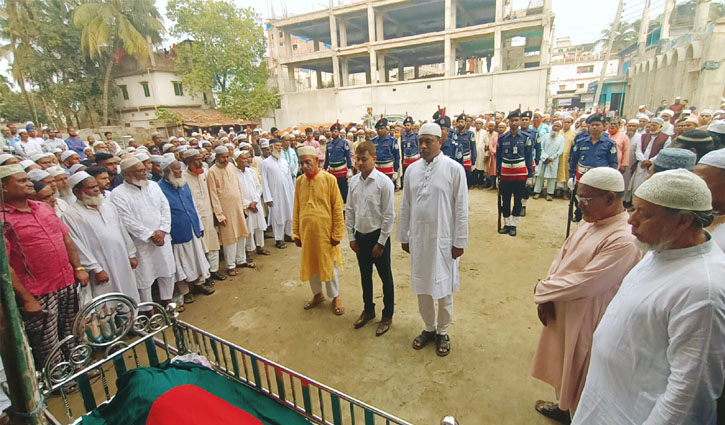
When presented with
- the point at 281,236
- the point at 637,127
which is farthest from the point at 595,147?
the point at 281,236

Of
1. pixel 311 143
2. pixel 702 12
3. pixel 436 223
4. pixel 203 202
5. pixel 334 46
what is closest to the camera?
pixel 436 223

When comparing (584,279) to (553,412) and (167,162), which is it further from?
(167,162)

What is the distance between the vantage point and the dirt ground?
2.73 metres

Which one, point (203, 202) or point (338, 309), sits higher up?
point (203, 202)

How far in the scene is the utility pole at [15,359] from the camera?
2.87 ft

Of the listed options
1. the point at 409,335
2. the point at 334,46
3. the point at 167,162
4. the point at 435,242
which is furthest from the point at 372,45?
the point at 409,335

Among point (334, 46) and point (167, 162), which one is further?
point (334, 46)

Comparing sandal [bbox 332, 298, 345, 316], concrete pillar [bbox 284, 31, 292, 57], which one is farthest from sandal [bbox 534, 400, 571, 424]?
concrete pillar [bbox 284, 31, 292, 57]

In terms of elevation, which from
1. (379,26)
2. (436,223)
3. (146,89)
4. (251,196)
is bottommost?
(251,196)

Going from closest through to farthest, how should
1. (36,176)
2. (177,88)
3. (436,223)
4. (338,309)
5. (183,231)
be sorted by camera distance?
(436,223) < (36,176) < (338,309) < (183,231) < (177,88)

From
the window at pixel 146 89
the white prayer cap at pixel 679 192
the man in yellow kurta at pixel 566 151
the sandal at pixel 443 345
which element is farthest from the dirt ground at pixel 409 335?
the window at pixel 146 89

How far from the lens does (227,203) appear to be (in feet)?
17.2

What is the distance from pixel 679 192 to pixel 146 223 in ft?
15.0

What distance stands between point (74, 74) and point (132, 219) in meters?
19.9
